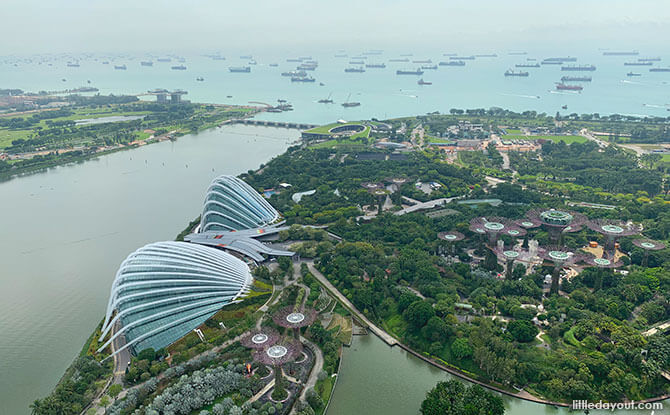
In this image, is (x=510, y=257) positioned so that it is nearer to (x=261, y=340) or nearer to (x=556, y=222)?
(x=556, y=222)

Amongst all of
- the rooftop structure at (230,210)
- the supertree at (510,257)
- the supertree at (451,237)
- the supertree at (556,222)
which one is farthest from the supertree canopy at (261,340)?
the supertree at (556,222)

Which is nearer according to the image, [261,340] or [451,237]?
[261,340]

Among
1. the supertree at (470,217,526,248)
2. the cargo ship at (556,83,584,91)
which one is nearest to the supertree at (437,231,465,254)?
the supertree at (470,217,526,248)

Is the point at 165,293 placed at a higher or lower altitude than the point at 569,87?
lower

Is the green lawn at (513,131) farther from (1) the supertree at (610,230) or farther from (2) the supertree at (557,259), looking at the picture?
(2) the supertree at (557,259)

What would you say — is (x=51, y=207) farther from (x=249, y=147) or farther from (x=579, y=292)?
(x=579, y=292)

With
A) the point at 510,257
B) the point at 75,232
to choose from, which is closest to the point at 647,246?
the point at 510,257

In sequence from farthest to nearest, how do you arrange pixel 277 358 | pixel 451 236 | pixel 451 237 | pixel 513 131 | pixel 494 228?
pixel 513 131 < pixel 451 236 < pixel 451 237 < pixel 494 228 < pixel 277 358
